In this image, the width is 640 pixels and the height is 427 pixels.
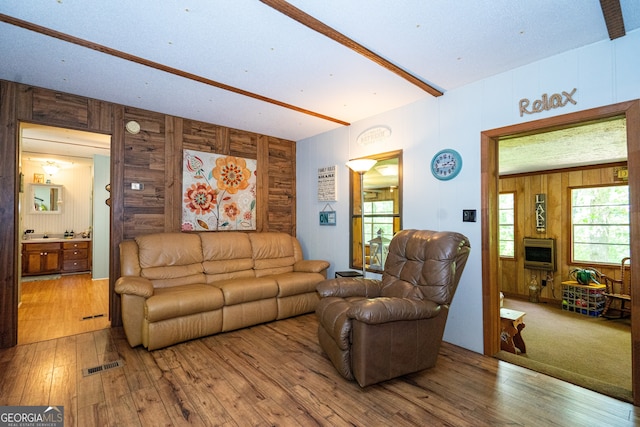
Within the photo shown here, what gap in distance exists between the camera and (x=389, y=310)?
2121 mm

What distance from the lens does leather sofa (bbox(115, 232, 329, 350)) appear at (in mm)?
2850

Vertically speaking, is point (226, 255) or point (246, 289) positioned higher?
point (226, 255)

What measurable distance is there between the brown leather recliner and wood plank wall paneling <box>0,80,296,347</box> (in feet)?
7.88

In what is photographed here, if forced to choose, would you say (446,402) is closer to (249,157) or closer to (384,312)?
(384,312)

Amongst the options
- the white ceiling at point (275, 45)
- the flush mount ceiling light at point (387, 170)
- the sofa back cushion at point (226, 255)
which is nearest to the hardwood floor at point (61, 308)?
the sofa back cushion at point (226, 255)

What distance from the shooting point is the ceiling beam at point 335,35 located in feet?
6.22

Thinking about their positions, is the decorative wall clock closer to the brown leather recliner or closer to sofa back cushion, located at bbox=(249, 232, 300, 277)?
the brown leather recliner

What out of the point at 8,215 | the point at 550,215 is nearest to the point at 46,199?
the point at 8,215

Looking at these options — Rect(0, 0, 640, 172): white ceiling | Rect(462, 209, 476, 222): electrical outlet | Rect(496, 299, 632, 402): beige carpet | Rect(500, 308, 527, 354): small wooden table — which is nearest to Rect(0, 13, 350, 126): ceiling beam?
Rect(0, 0, 640, 172): white ceiling

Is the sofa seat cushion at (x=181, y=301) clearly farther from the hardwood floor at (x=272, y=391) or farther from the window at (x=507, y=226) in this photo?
the window at (x=507, y=226)

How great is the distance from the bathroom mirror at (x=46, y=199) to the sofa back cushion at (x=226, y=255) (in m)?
5.23

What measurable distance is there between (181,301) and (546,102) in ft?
12.2

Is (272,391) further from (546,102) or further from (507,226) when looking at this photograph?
(507,226)

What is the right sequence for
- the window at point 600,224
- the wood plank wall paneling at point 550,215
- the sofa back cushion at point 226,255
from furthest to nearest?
1. the wood plank wall paneling at point 550,215
2. the window at point 600,224
3. the sofa back cushion at point 226,255
